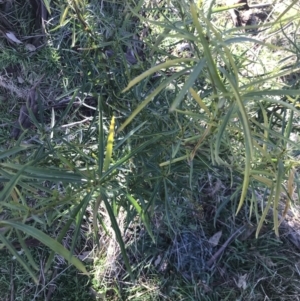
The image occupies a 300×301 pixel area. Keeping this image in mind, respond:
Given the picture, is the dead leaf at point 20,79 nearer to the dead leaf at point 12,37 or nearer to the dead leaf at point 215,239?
the dead leaf at point 12,37

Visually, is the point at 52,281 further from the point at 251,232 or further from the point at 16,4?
the point at 16,4

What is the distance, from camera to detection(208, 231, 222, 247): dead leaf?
178 cm

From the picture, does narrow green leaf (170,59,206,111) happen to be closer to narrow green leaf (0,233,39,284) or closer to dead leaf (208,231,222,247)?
narrow green leaf (0,233,39,284)

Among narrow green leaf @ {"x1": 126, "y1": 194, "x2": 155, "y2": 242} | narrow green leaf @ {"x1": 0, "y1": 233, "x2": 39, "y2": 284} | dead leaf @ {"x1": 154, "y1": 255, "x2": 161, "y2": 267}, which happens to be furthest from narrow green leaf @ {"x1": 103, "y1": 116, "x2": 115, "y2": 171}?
dead leaf @ {"x1": 154, "y1": 255, "x2": 161, "y2": 267}

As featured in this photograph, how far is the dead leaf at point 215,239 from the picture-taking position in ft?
5.85

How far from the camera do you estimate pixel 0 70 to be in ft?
6.40

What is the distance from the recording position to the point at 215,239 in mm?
1785

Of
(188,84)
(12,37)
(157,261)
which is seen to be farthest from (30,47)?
(188,84)

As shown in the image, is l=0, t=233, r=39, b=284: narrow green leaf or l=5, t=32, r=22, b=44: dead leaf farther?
l=5, t=32, r=22, b=44: dead leaf

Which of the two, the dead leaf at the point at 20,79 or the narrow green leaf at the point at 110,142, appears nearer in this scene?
the narrow green leaf at the point at 110,142

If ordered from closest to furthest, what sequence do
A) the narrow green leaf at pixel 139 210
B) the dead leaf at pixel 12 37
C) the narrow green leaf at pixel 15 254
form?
the narrow green leaf at pixel 15 254 < the narrow green leaf at pixel 139 210 < the dead leaf at pixel 12 37

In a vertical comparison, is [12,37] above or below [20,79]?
above

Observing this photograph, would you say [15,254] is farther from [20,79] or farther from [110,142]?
[20,79]

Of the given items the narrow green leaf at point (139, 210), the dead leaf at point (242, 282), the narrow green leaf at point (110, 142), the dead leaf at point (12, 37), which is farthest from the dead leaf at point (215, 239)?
the dead leaf at point (12, 37)
